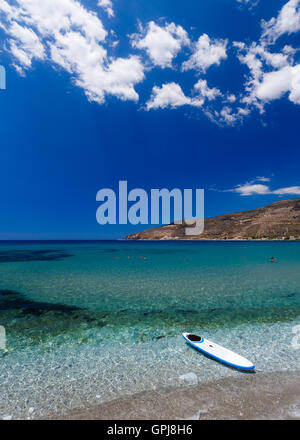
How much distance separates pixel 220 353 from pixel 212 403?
2.75 metres

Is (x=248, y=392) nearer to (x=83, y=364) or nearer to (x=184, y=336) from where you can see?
(x=184, y=336)

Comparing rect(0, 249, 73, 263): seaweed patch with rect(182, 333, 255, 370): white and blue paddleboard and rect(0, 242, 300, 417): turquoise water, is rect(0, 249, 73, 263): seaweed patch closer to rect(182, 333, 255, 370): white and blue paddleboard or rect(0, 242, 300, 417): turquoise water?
rect(0, 242, 300, 417): turquoise water

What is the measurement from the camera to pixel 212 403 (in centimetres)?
584

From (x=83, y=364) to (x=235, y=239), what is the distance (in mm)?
195536

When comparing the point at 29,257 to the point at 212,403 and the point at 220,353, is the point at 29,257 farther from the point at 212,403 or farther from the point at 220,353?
the point at 212,403

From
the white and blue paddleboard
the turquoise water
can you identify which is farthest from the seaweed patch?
the white and blue paddleboard

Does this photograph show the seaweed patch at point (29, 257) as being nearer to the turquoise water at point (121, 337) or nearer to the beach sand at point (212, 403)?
the turquoise water at point (121, 337)

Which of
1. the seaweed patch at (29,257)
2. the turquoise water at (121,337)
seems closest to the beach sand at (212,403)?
the turquoise water at (121,337)

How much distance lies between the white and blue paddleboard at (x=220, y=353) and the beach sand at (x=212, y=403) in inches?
28.3

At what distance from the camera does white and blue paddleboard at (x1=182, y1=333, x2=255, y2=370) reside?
7526mm

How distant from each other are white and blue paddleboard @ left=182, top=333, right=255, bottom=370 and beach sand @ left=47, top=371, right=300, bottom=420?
72 centimetres

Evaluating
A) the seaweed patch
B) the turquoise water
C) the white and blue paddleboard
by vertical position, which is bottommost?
the seaweed patch
